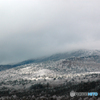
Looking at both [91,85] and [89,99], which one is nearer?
[89,99]

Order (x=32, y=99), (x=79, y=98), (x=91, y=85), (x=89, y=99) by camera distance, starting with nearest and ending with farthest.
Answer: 1. (x=89, y=99)
2. (x=79, y=98)
3. (x=32, y=99)
4. (x=91, y=85)

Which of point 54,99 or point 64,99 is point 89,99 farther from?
point 54,99

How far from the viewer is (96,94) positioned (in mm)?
40094

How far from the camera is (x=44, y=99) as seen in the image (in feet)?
145

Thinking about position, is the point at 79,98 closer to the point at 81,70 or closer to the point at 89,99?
the point at 89,99

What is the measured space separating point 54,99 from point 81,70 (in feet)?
532

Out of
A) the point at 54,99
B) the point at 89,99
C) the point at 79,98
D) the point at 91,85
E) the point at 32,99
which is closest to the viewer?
the point at 89,99

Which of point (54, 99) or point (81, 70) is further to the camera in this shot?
point (81, 70)

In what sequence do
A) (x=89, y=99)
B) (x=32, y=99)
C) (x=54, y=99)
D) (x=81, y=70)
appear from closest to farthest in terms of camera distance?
1. (x=89, y=99)
2. (x=54, y=99)
3. (x=32, y=99)
4. (x=81, y=70)

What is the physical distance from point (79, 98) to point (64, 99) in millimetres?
4609

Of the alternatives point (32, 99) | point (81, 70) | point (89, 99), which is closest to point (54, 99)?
point (32, 99)

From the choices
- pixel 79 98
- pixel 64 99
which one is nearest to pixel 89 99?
pixel 79 98

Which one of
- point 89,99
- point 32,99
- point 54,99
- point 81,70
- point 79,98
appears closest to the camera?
point 89,99

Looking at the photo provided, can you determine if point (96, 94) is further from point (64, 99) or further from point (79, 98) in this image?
point (64, 99)
